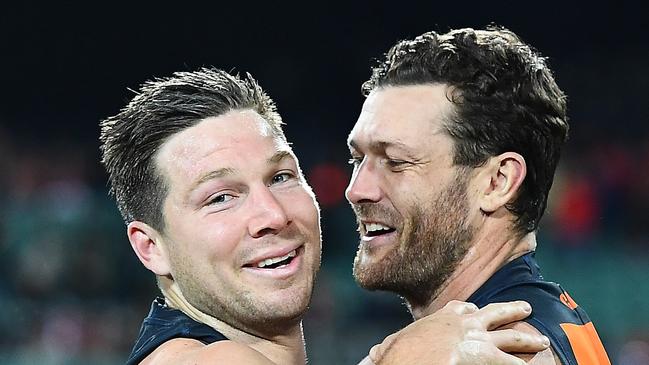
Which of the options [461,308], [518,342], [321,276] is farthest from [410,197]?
[321,276]

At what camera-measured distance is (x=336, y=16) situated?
13.7 m

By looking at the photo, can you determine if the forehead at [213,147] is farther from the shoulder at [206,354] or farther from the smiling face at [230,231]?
the shoulder at [206,354]

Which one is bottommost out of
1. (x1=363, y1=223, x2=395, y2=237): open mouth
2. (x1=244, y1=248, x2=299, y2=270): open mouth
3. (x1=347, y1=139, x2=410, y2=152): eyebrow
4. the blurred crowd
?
the blurred crowd

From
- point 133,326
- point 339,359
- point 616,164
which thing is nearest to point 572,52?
point 616,164

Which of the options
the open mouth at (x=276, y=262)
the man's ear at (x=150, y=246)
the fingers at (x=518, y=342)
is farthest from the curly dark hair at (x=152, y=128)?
the fingers at (x=518, y=342)

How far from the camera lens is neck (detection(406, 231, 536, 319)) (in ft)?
11.4

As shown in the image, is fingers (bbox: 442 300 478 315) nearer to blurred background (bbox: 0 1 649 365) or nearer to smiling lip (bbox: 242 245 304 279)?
smiling lip (bbox: 242 245 304 279)

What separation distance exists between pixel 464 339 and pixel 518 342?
6.1 inches

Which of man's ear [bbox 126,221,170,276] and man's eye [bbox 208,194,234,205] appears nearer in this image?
man's eye [bbox 208,194,234,205]

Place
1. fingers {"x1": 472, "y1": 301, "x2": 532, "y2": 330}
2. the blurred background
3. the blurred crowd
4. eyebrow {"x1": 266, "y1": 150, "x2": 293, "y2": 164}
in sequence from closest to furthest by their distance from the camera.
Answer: fingers {"x1": 472, "y1": 301, "x2": 532, "y2": 330} → eyebrow {"x1": 266, "y1": 150, "x2": 293, "y2": 164} → the blurred crowd → the blurred background

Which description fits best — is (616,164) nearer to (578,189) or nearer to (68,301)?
(578,189)

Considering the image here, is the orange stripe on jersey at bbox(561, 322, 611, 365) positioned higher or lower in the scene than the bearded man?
lower

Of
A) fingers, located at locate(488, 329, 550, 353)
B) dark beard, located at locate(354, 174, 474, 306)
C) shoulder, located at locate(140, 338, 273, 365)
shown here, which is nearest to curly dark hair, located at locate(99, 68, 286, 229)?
shoulder, located at locate(140, 338, 273, 365)

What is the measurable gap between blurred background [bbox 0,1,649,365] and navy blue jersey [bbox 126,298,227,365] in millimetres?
5695
